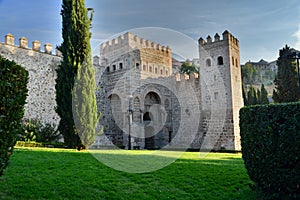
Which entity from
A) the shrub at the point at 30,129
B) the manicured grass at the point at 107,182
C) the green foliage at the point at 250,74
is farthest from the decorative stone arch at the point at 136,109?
the green foliage at the point at 250,74

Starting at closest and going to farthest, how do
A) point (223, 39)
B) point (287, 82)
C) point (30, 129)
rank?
point (30, 129), point (223, 39), point (287, 82)

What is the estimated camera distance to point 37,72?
556 inches

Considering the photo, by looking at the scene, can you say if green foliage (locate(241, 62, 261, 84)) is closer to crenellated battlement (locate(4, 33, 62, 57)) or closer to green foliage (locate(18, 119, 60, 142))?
crenellated battlement (locate(4, 33, 62, 57))

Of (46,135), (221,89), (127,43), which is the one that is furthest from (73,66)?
(221,89)

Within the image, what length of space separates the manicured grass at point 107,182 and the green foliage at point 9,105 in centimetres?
108

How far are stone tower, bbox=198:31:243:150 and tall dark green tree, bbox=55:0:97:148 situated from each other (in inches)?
368

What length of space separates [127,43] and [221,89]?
7.07m

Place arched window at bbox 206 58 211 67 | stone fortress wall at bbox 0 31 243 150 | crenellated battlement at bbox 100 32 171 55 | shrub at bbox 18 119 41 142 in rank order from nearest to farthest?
shrub at bbox 18 119 41 142
stone fortress wall at bbox 0 31 243 150
crenellated battlement at bbox 100 32 171 55
arched window at bbox 206 58 211 67

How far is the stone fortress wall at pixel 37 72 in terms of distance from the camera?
515 inches

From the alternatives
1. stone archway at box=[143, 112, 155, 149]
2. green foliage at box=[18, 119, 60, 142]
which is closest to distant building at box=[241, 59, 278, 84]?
stone archway at box=[143, 112, 155, 149]

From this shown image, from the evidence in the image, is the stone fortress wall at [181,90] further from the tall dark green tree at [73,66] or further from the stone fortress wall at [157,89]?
the tall dark green tree at [73,66]

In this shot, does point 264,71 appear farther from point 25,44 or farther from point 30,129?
point 30,129

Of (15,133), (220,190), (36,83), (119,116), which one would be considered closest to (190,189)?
(220,190)

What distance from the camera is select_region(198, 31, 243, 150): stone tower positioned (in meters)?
16.1
